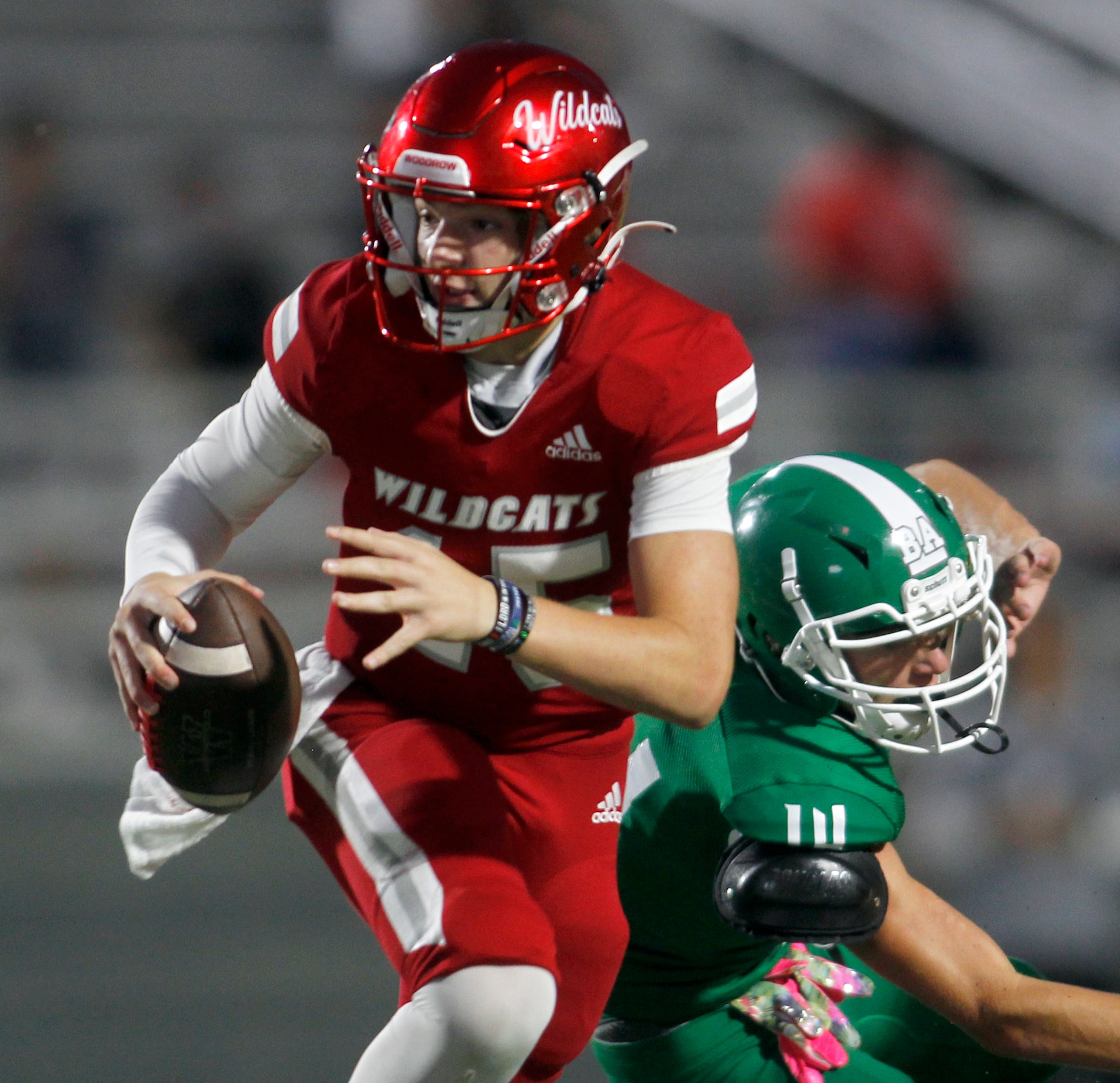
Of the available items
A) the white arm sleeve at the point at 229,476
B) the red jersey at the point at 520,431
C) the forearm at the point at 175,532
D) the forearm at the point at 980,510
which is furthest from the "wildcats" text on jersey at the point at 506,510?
the forearm at the point at 980,510

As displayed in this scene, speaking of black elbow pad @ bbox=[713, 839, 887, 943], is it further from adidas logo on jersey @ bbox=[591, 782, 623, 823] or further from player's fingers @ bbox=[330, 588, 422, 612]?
player's fingers @ bbox=[330, 588, 422, 612]

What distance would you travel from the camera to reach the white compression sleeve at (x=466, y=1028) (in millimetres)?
1703

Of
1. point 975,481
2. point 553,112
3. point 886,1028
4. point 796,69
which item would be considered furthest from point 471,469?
point 796,69

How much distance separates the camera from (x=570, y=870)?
203 cm

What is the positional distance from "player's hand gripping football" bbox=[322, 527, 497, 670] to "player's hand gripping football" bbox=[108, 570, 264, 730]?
25 cm

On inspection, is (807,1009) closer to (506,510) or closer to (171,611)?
(506,510)

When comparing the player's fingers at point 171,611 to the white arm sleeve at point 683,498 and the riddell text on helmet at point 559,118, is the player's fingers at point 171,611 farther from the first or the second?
the riddell text on helmet at point 559,118

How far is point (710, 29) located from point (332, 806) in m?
5.23

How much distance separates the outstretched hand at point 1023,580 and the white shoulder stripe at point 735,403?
1.88 ft

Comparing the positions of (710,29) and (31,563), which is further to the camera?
(710,29)

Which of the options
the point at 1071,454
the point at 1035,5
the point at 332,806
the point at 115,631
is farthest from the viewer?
the point at 1035,5

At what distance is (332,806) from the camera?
195 centimetres

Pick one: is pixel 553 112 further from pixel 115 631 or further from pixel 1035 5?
pixel 1035 5

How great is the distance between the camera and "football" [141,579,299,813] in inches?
68.9
